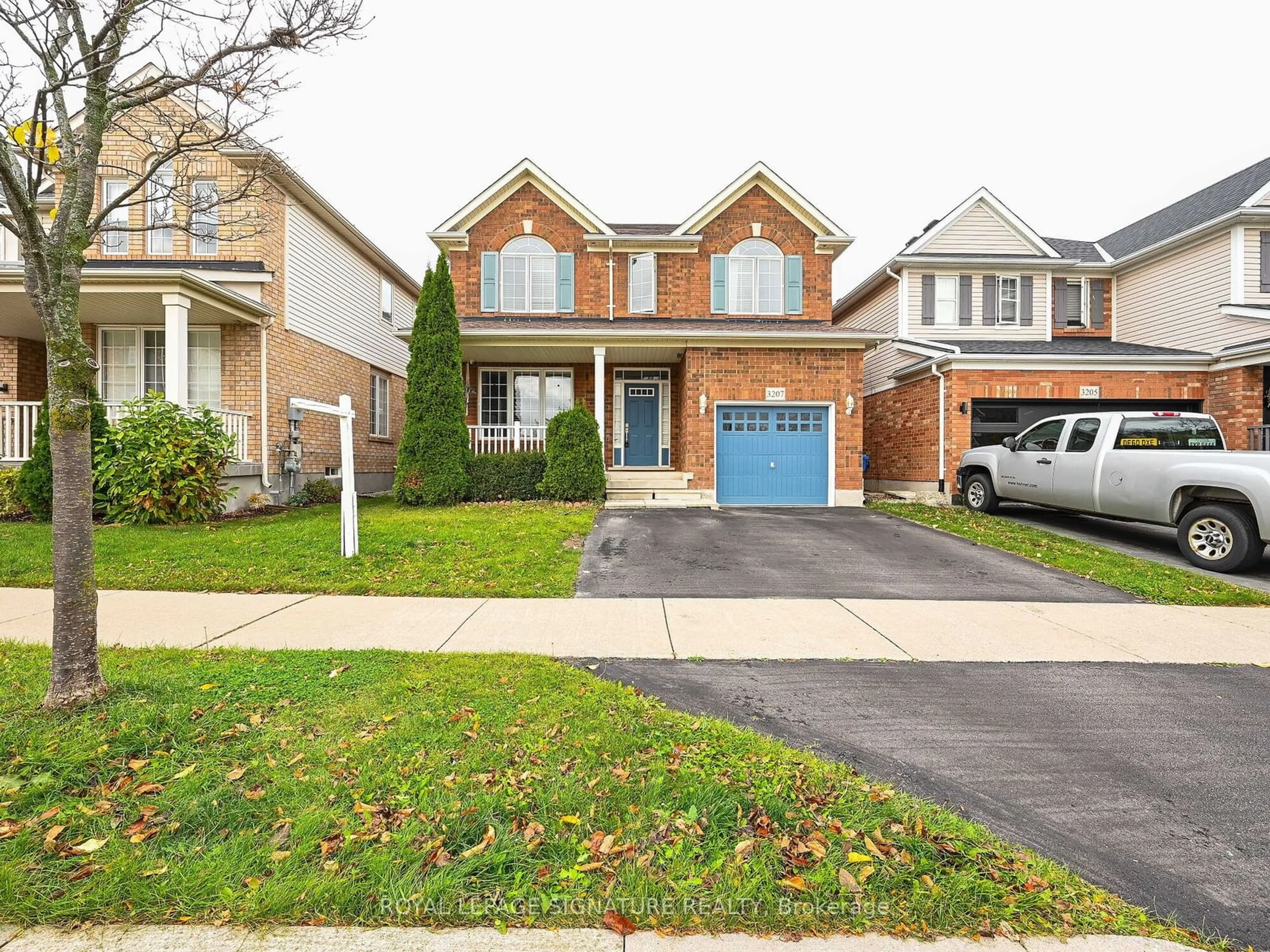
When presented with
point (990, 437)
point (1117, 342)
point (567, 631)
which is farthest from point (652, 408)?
point (1117, 342)

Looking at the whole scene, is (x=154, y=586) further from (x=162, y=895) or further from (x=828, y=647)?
(x=828, y=647)

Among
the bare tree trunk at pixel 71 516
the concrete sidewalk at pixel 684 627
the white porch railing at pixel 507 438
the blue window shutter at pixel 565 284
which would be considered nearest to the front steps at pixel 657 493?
the white porch railing at pixel 507 438

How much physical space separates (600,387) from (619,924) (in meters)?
12.1

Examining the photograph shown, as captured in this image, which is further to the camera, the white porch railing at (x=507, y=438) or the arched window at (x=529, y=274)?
the arched window at (x=529, y=274)

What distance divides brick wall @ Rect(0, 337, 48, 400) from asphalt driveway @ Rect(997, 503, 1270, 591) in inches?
840

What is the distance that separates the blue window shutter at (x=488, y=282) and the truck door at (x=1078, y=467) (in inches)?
503

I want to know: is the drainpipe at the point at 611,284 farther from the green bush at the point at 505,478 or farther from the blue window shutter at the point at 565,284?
the green bush at the point at 505,478

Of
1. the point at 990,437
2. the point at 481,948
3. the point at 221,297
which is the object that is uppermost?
the point at 221,297

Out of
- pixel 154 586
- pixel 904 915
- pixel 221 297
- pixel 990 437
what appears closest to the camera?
pixel 904 915

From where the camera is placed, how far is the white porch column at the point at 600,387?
13352mm

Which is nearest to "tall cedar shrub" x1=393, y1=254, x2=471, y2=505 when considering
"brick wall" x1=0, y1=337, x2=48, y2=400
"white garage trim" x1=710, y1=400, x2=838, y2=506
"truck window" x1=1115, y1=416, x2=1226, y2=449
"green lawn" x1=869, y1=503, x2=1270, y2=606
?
"white garage trim" x1=710, y1=400, x2=838, y2=506

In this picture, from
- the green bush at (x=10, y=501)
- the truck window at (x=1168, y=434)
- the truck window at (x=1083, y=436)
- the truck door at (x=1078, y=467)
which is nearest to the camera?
the truck window at (x=1168, y=434)

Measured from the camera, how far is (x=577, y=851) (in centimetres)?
230

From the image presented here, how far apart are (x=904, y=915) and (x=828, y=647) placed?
2.86m
